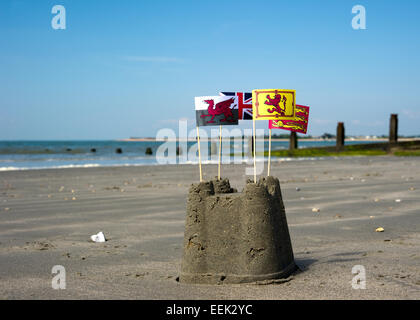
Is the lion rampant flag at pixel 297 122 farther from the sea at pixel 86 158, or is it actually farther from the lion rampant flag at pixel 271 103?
the sea at pixel 86 158

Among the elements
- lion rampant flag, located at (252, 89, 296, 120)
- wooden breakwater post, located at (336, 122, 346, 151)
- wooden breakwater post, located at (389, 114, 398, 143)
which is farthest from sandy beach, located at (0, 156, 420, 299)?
wooden breakwater post, located at (336, 122, 346, 151)

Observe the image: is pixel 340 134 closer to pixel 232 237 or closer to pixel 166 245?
pixel 166 245

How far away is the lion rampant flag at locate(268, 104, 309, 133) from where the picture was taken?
15.4ft

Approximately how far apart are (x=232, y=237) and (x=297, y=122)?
1.41 metres

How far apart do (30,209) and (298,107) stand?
7461 millimetres

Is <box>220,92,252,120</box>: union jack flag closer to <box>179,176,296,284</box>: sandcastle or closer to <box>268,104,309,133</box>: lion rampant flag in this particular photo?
<box>268,104,309,133</box>: lion rampant flag

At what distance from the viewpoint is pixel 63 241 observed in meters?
6.73

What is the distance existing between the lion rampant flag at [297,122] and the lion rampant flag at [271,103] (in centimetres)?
11

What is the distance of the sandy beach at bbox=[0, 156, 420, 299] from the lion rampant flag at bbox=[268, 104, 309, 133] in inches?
60.2

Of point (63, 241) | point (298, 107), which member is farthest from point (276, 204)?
point (63, 241)

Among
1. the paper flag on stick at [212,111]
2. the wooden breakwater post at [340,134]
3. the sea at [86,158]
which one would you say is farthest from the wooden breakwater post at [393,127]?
the paper flag on stick at [212,111]

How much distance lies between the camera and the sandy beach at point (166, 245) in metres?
4.23

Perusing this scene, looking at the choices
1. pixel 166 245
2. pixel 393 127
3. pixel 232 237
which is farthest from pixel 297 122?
pixel 393 127
